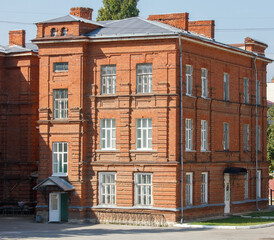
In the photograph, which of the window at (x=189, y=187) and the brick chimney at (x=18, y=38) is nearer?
the window at (x=189, y=187)

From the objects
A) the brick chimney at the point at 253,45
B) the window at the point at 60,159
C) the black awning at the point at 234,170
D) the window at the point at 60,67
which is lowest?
the black awning at the point at 234,170

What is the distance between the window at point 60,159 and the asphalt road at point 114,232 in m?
3.44

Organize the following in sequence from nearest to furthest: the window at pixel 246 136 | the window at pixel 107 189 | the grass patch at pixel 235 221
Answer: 1. the grass patch at pixel 235 221
2. the window at pixel 107 189
3. the window at pixel 246 136

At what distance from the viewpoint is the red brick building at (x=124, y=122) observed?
46531 mm

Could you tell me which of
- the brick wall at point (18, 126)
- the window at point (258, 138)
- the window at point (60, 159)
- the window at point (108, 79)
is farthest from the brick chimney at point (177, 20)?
the window at point (60, 159)

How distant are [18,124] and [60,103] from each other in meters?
8.24

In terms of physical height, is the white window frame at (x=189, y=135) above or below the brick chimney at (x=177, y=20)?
below

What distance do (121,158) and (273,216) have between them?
11.8m

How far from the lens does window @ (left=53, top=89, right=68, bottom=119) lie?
1916 inches

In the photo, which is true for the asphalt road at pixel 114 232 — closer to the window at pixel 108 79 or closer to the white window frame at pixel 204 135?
the white window frame at pixel 204 135

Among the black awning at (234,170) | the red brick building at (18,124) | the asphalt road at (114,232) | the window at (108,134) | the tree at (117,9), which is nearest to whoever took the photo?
the asphalt road at (114,232)

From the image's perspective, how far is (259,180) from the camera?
58719 mm

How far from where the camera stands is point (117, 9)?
7506cm

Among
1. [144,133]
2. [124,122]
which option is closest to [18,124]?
[124,122]
